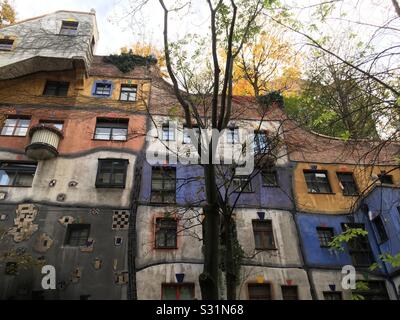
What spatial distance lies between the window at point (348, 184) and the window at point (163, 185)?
7016mm

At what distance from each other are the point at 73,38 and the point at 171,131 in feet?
22.5

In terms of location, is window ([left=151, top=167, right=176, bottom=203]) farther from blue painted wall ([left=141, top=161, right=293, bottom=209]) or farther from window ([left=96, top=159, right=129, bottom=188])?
window ([left=96, top=159, right=129, bottom=188])

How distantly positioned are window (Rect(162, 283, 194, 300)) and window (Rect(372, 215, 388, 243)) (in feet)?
24.2

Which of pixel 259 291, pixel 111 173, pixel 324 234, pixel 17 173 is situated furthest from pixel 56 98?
pixel 324 234

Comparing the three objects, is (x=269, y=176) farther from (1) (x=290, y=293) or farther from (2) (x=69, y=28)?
(2) (x=69, y=28)

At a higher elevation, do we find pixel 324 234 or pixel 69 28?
pixel 69 28

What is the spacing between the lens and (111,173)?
13336 millimetres

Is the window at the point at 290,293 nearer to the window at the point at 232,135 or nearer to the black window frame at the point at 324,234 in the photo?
the black window frame at the point at 324,234

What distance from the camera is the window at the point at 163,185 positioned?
1311 centimetres

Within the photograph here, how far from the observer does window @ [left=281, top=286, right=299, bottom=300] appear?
11.5 m

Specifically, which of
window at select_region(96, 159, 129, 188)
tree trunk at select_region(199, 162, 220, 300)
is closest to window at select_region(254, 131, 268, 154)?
tree trunk at select_region(199, 162, 220, 300)

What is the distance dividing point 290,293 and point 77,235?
761 cm

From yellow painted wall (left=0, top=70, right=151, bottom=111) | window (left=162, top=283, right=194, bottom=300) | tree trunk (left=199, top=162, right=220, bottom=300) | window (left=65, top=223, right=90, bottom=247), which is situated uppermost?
yellow painted wall (left=0, top=70, right=151, bottom=111)

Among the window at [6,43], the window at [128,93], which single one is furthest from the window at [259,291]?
the window at [6,43]
